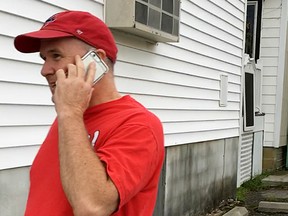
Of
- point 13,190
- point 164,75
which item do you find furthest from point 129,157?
point 164,75

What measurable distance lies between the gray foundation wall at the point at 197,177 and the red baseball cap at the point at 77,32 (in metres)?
4.71

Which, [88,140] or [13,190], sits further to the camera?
[13,190]

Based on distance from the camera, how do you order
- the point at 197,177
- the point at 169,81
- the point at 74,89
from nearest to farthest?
the point at 74,89 < the point at 169,81 < the point at 197,177

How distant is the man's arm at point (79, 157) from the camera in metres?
1.63

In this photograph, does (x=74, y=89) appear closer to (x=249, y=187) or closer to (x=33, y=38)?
(x=33, y=38)

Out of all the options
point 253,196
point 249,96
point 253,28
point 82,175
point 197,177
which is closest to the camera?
point 82,175

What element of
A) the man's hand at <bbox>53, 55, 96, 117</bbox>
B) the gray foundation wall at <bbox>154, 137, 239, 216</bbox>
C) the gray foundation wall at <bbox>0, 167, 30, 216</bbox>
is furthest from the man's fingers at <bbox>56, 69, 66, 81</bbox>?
the gray foundation wall at <bbox>154, 137, 239, 216</bbox>

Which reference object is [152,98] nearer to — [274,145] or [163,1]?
[163,1]

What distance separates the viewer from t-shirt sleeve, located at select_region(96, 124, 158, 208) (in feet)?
5.55

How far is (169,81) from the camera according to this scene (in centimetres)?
655

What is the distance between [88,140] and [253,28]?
10725 millimetres

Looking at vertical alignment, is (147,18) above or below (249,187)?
above

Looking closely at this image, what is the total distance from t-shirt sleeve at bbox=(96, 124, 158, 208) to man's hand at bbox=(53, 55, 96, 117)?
0.51ft

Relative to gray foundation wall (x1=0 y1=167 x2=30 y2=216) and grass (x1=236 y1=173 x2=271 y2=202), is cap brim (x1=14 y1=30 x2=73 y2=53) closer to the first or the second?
gray foundation wall (x1=0 y1=167 x2=30 y2=216)
